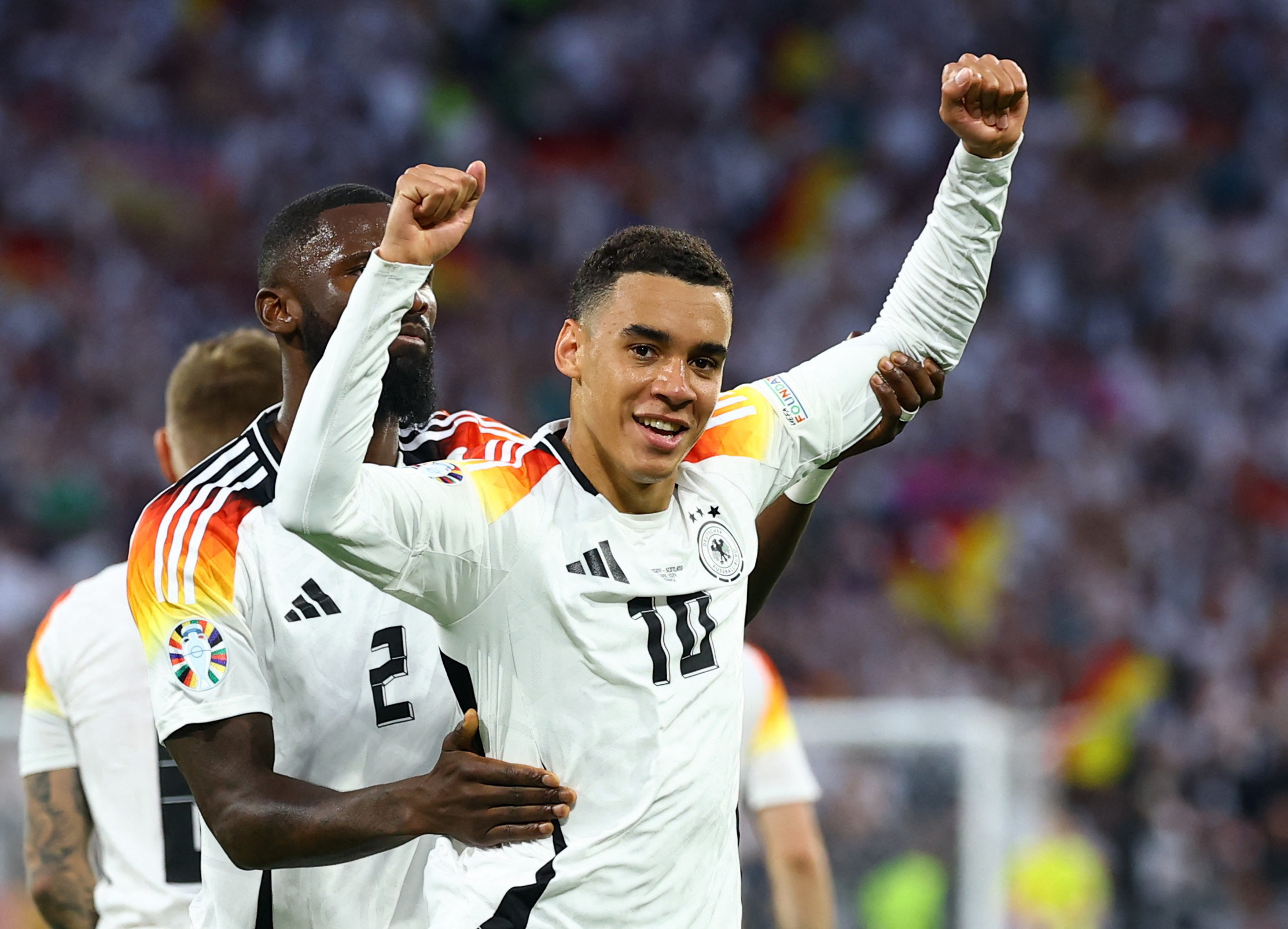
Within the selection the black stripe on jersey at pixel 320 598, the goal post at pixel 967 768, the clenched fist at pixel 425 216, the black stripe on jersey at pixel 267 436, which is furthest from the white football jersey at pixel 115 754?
the goal post at pixel 967 768

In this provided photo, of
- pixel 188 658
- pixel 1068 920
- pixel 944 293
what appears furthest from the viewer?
pixel 1068 920

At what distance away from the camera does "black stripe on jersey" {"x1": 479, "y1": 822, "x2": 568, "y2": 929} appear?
2.48 metres

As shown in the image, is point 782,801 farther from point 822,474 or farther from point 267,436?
point 267,436

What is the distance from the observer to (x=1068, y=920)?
790cm

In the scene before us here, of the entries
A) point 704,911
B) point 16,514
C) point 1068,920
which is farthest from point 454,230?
point 16,514

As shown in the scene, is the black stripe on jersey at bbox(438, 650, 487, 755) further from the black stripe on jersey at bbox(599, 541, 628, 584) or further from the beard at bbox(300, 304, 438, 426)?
the beard at bbox(300, 304, 438, 426)

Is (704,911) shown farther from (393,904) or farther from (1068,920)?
(1068,920)

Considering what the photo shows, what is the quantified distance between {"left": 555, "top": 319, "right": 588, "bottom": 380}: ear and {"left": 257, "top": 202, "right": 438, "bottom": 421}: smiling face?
39 cm

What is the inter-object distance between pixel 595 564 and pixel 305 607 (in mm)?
640

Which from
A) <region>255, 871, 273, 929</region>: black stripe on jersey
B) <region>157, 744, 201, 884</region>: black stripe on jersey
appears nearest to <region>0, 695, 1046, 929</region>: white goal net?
<region>157, 744, 201, 884</region>: black stripe on jersey

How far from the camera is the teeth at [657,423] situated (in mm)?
2611

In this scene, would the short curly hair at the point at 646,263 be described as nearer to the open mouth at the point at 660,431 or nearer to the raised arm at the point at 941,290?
the open mouth at the point at 660,431

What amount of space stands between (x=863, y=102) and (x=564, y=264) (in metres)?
2.72

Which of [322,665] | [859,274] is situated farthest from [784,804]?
[859,274]
